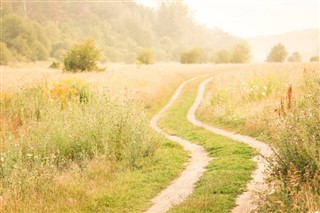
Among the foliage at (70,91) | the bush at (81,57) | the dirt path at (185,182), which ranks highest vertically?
the bush at (81,57)

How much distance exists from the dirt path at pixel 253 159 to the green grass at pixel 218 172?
0.50 feet

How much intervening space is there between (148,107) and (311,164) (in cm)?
1681

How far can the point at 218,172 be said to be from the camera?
33.4 feet

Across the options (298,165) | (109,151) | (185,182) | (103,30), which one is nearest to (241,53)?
(103,30)

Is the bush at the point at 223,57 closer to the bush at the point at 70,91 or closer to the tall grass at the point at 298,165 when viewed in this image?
the bush at the point at 70,91

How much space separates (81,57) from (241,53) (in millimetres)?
56328

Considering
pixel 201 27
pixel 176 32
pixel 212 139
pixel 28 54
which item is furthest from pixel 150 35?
pixel 212 139

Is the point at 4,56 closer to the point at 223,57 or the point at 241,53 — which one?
the point at 223,57

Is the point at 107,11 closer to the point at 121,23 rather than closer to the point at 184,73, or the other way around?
the point at 121,23

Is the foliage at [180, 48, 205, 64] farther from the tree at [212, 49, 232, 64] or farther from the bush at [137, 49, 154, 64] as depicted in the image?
the tree at [212, 49, 232, 64]

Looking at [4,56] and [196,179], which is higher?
[4,56]

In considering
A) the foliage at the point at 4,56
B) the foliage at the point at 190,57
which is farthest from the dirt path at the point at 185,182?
the foliage at the point at 190,57

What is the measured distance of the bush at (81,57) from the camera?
34188 millimetres

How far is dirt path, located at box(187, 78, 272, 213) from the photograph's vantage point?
25.6 ft
